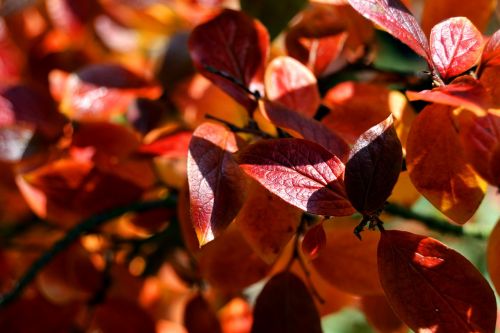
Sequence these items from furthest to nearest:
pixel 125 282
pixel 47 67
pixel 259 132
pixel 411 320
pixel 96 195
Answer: pixel 47 67
pixel 125 282
pixel 96 195
pixel 259 132
pixel 411 320

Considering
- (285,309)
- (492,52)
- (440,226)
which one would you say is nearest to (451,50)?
(492,52)

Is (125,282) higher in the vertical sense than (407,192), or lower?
lower

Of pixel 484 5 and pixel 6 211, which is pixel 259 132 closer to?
pixel 484 5

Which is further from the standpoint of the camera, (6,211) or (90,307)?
(6,211)

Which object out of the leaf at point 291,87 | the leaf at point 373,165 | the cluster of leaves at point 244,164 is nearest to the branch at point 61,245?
the cluster of leaves at point 244,164

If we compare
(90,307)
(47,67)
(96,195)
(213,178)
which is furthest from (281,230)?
(47,67)

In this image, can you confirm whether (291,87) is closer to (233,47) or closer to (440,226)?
(233,47)
